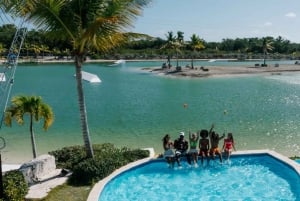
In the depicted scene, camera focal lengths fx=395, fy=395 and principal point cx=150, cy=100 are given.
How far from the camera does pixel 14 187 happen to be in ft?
41.7

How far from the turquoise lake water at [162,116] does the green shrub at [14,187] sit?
31.4 feet

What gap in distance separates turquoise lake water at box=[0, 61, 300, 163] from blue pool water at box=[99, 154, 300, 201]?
5.59 metres

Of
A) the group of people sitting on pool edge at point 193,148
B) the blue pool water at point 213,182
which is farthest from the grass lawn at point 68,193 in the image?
the group of people sitting on pool edge at point 193,148

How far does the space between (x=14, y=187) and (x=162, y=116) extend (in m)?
24.1

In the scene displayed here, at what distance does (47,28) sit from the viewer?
613 inches

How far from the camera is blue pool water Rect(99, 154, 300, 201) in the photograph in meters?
15.1

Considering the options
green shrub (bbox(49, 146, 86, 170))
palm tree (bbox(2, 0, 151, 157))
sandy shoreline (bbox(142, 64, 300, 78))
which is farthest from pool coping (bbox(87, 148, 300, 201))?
sandy shoreline (bbox(142, 64, 300, 78))

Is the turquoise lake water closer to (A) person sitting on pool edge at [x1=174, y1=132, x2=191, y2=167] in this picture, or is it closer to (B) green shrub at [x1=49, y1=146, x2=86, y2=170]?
(B) green shrub at [x1=49, y1=146, x2=86, y2=170]

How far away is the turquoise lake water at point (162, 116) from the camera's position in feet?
85.9

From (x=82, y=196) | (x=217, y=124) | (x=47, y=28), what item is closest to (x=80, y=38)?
(x=47, y=28)

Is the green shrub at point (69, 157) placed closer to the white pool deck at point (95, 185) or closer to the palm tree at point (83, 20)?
the white pool deck at point (95, 185)

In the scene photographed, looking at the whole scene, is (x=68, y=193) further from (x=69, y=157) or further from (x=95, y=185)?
(x=69, y=157)

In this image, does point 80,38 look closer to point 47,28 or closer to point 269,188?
point 47,28

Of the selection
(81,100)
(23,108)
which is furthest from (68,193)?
(23,108)
